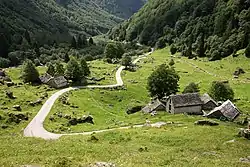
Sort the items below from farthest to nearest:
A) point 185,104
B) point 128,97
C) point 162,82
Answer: point 128,97, point 162,82, point 185,104

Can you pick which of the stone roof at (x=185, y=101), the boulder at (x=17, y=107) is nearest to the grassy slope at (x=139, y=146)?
the stone roof at (x=185, y=101)

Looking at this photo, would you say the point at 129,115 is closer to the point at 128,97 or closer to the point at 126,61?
the point at 128,97

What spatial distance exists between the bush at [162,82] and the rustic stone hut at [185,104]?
1627 cm

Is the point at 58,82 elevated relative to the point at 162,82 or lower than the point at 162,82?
lower

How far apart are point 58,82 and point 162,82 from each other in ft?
128

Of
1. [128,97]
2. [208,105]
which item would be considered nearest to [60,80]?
[128,97]

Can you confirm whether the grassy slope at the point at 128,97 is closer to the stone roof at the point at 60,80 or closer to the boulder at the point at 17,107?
the boulder at the point at 17,107

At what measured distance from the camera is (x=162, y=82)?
109250 millimetres

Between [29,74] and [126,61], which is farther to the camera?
[126,61]

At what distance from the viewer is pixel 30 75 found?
134000mm

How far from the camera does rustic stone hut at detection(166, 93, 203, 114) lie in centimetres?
9169

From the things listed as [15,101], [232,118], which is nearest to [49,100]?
[15,101]

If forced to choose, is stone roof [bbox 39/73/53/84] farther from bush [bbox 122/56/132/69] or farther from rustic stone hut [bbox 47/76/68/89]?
bush [bbox 122/56/132/69]

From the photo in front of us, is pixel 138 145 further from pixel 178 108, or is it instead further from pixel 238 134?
pixel 178 108
